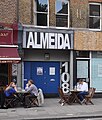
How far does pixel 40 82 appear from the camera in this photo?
2138 cm

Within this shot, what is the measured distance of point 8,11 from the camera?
810 inches

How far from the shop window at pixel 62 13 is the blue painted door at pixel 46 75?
2.66 meters

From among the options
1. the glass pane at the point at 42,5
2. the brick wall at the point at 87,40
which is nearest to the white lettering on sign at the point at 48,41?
the brick wall at the point at 87,40

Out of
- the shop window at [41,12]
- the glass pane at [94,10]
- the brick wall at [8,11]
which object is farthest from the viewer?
the glass pane at [94,10]

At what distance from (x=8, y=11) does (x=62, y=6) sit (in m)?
3.72

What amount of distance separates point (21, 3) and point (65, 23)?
10.5 ft

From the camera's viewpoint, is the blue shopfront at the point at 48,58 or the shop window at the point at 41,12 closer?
the blue shopfront at the point at 48,58

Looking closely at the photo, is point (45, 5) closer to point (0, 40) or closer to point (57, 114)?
point (0, 40)

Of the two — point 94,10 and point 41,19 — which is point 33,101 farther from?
point 94,10

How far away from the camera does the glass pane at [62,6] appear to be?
22.0 metres

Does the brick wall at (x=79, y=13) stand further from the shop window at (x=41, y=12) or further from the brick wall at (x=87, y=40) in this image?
the shop window at (x=41, y=12)

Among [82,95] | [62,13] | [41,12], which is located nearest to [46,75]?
[82,95]

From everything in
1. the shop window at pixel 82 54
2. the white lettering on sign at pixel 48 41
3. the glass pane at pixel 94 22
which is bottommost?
the shop window at pixel 82 54

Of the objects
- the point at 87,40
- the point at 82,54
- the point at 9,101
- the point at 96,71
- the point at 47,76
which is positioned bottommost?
the point at 9,101
